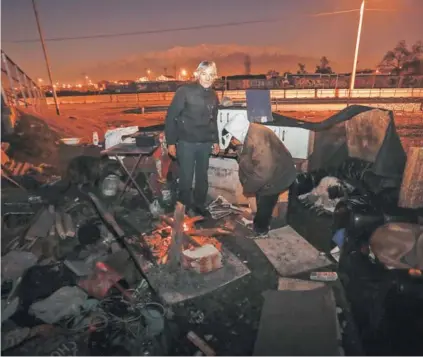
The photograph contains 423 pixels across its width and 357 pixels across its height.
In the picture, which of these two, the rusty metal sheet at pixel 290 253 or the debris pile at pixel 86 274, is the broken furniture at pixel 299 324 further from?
the debris pile at pixel 86 274

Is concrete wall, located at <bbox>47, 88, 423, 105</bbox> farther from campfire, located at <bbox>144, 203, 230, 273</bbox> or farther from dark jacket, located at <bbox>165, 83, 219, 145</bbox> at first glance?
campfire, located at <bbox>144, 203, 230, 273</bbox>

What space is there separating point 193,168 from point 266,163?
61.2 inches

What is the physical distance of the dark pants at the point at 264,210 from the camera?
438 cm

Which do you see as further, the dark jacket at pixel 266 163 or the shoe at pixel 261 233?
the shoe at pixel 261 233

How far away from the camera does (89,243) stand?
14.1 feet

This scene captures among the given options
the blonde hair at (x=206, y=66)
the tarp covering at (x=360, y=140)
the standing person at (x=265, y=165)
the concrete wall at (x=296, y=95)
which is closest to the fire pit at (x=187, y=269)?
the standing person at (x=265, y=165)

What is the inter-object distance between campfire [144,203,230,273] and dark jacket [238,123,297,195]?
0.99 m

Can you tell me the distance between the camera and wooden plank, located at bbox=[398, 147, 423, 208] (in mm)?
3953

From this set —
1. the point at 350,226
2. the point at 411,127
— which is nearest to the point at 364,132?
the point at 350,226

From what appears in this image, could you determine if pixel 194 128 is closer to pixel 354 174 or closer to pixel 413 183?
pixel 354 174

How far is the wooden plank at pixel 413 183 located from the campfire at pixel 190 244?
2529 millimetres

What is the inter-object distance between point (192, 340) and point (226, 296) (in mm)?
736

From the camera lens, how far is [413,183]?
3.99m

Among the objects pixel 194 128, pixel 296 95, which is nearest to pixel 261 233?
pixel 194 128
